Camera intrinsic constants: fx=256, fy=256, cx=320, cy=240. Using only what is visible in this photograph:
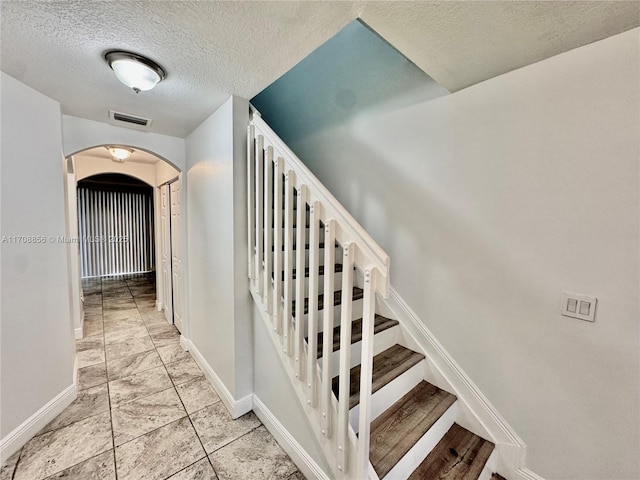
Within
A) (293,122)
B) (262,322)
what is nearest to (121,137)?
(293,122)

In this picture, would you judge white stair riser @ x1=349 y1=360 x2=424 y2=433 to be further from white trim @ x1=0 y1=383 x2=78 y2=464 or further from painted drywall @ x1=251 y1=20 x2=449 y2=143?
white trim @ x1=0 y1=383 x2=78 y2=464

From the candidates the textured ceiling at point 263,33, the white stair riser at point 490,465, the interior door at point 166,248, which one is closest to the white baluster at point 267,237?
the textured ceiling at point 263,33

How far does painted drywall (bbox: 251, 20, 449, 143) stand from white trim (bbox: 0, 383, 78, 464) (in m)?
3.06

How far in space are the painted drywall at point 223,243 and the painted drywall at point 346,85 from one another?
93cm

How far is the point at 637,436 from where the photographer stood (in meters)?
1.16

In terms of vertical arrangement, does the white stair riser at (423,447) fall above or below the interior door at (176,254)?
below

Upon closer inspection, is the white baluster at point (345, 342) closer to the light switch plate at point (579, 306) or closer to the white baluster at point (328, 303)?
the white baluster at point (328, 303)

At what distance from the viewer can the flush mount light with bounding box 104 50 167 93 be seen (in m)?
1.36

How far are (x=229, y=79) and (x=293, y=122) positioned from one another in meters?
1.33

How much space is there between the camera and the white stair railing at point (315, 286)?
1.10 meters

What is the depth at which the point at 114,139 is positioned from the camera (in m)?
2.39

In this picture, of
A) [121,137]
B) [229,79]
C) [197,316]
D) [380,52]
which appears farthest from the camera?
[197,316]

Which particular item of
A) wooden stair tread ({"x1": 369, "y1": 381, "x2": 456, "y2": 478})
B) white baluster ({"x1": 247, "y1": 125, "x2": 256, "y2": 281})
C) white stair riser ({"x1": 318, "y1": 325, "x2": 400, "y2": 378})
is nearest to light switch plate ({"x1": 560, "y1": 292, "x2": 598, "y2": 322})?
wooden stair tread ({"x1": 369, "y1": 381, "x2": 456, "y2": 478})

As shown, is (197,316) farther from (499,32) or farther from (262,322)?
(499,32)
